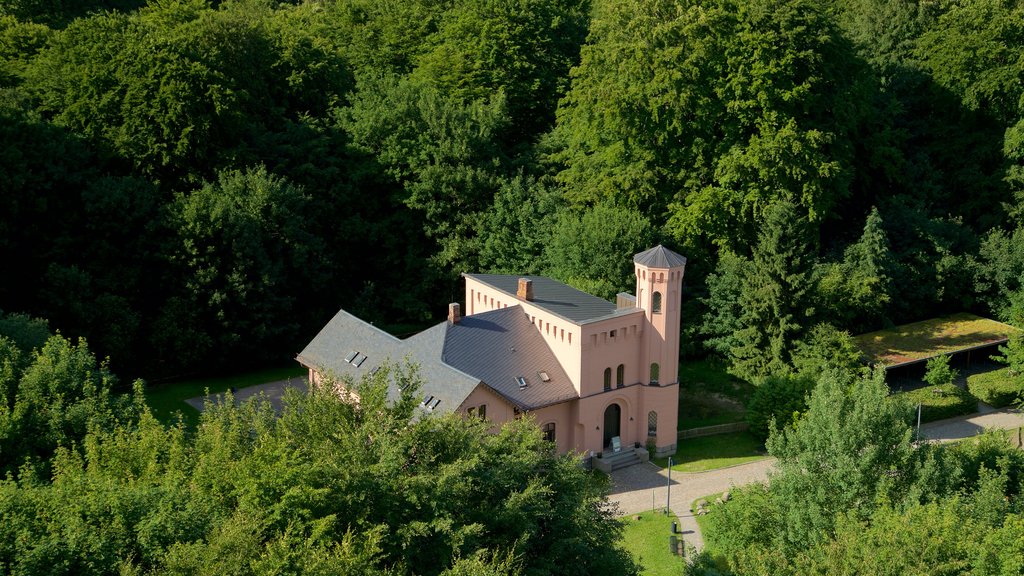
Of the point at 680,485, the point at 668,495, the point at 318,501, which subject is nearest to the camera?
the point at 318,501

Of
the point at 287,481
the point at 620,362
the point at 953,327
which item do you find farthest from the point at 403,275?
the point at 287,481

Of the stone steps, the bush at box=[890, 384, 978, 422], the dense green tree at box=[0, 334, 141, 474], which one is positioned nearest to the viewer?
the dense green tree at box=[0, 334, 141, 474]

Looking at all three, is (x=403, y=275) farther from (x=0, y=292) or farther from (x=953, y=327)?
(x=953, y=327)

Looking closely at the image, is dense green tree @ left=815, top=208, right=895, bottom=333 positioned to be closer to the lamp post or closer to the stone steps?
the stone steps

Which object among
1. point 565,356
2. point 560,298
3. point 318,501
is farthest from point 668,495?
point 318,501

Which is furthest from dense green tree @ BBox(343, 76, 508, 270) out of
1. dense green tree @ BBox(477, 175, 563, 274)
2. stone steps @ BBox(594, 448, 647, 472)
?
stone steps @ BBox(594, 448, 647, 472)

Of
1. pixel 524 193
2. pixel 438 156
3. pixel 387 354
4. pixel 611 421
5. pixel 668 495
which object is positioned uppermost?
pixel 438 156

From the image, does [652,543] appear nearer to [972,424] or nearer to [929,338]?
[972,424]
